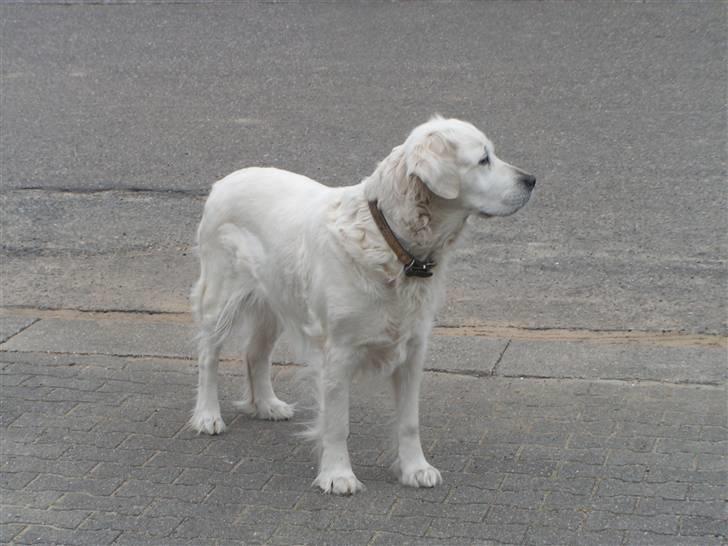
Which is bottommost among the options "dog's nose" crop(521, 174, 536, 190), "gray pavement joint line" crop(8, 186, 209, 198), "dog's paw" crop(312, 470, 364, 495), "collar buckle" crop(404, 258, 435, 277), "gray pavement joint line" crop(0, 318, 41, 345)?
"gray pavement joint line" crop(0, 318, 41, 345)

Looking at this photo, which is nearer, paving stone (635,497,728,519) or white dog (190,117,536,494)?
paving stone (635,497,728,519)

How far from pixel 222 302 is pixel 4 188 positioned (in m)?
4.28

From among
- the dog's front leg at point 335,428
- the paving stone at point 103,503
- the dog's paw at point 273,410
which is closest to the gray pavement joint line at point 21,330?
the dog's paw at point 273,410

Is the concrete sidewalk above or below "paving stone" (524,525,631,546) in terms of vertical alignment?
below

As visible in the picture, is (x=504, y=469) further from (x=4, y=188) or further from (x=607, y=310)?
(x=4, y=188)

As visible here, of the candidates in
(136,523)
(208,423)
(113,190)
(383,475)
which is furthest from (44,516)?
(113,190)

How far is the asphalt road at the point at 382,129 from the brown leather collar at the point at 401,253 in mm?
313

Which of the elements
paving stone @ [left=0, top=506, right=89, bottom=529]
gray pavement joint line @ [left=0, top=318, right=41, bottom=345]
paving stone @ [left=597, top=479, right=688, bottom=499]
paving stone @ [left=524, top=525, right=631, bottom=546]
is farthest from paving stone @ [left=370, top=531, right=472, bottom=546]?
gray pavement joint line @ [left=0, top=318, right=41, bottom=345]

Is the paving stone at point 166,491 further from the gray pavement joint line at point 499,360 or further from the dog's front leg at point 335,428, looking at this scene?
the gray pavement joint line at point 499,360

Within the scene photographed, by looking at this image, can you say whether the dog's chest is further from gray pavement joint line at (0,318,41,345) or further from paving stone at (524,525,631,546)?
gray pavement joint line at (0,318,41,345)

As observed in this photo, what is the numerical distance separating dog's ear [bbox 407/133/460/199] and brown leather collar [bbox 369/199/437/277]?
0.85 feet

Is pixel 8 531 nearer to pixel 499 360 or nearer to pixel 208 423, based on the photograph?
pixel 208 423

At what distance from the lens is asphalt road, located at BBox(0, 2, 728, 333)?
23.9 ft

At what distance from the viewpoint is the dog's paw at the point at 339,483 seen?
4867 millimetres
